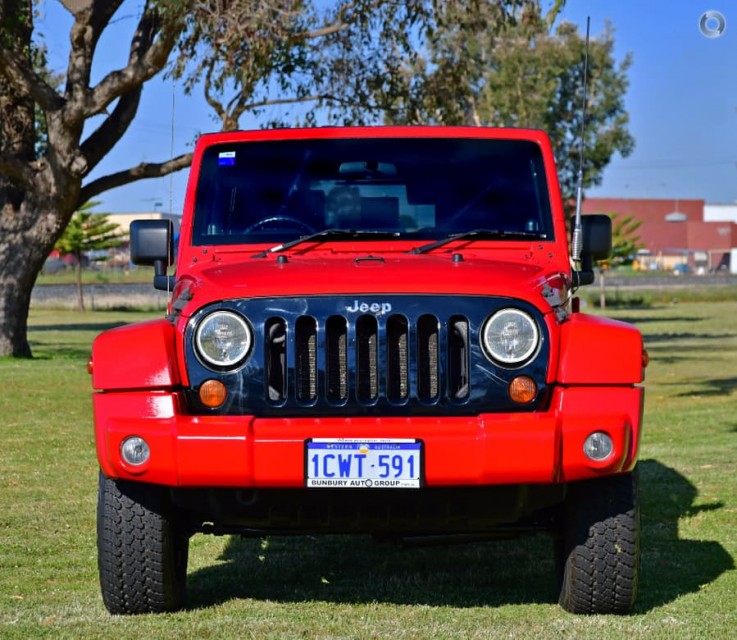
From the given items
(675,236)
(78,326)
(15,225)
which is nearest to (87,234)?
(78,326)

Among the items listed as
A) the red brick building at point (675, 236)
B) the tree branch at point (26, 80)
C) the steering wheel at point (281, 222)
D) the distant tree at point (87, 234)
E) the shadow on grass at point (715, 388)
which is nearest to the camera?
the steering wheel at point (281, 222)

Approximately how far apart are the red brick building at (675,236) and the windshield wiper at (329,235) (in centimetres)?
11930

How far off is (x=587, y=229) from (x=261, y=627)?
252 centimetres

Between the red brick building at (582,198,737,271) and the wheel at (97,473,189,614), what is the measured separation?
395 feet

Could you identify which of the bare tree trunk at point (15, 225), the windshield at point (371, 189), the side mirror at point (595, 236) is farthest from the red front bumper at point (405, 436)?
the bare tree trunk at point (15, 225)

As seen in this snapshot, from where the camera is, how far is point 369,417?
566 cm

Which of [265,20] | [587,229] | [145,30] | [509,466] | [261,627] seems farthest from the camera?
[145,30]

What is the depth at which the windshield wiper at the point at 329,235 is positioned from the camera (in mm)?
6629

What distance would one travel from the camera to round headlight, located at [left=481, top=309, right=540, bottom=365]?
568 centimetres

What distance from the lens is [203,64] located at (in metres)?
21.4

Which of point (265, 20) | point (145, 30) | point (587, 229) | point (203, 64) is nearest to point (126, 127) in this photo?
point (145, 30)

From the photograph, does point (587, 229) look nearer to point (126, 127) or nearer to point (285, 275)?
point (285, 275)

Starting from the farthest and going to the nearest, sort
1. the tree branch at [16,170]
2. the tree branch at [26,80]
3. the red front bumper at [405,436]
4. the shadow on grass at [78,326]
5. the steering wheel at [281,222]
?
the shadow on grass at [78,326] → the tree branch at [16,170] → the tree branch at [26,80] → the steering wheel at [281,222] → the red front bumper at [405,436]

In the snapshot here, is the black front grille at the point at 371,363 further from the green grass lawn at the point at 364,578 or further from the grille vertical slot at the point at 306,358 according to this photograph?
the green grass lawn at the point at 364,578
